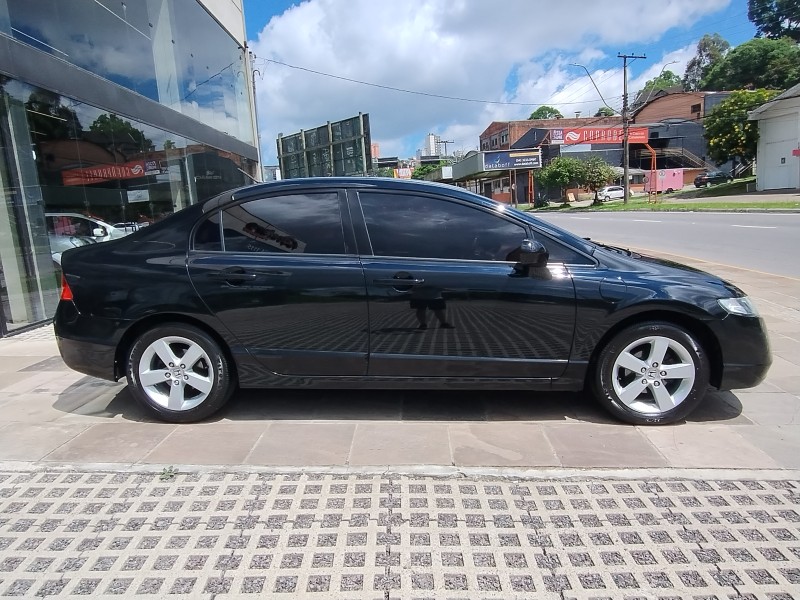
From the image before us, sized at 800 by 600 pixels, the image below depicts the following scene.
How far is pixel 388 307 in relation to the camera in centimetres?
355

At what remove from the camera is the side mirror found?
342 cm

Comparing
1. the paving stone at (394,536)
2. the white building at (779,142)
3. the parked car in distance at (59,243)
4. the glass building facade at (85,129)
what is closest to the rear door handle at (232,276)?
the paving stone at (394,536)

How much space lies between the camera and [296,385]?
12.4 feet

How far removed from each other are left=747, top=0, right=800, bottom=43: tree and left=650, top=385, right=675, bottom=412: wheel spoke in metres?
103

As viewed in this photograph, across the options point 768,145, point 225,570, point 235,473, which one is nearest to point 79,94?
point 235,473

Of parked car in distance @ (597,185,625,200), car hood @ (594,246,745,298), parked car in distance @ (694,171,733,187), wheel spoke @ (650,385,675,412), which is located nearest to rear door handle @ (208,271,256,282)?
car hood @ (594,246,745,298)

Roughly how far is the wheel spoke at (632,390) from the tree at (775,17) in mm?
102939

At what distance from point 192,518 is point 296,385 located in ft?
4.08

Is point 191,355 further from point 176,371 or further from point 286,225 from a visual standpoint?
point 286,225

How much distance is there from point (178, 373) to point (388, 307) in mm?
1565

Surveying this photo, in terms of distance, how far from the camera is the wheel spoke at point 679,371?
3545mm

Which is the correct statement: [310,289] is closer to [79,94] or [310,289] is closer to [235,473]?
[235,473]

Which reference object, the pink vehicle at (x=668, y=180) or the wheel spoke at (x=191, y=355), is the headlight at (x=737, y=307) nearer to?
the wheel spoke at (x=191, y=355)

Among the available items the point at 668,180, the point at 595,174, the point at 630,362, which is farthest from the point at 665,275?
the point at 668,180
